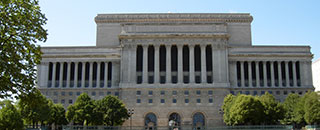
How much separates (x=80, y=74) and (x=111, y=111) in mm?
29135

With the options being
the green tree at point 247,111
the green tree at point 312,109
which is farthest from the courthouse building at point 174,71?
the green tree at point 312,109

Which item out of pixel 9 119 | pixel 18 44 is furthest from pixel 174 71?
pixel 18 44

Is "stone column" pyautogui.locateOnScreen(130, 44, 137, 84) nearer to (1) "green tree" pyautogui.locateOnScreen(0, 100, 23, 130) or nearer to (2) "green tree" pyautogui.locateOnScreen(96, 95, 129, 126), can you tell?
(2) "green tree" pyautogui.locateOnScreen(96, 95, 129, 126)

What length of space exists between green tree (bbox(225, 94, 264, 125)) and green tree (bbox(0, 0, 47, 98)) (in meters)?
54.3

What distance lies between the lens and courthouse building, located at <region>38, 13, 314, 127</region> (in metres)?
99.2

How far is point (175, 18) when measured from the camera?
368 feet

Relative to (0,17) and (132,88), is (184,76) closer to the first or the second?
(132,88)

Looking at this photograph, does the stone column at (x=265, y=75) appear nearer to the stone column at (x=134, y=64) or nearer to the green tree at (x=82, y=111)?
the stone column at (x=134, y=64)

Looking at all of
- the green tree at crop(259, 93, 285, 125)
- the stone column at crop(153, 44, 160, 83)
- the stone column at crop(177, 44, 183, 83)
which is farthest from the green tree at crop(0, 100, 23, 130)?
the green tree at crop(259, 93, 285, 125)

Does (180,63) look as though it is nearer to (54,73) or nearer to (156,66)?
(156,66)

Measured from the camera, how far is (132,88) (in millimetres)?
99812

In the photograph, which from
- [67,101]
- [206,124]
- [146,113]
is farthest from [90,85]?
[206,124]

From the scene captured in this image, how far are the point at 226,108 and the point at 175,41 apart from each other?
2490 centimetres

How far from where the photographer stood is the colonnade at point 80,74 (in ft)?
345
